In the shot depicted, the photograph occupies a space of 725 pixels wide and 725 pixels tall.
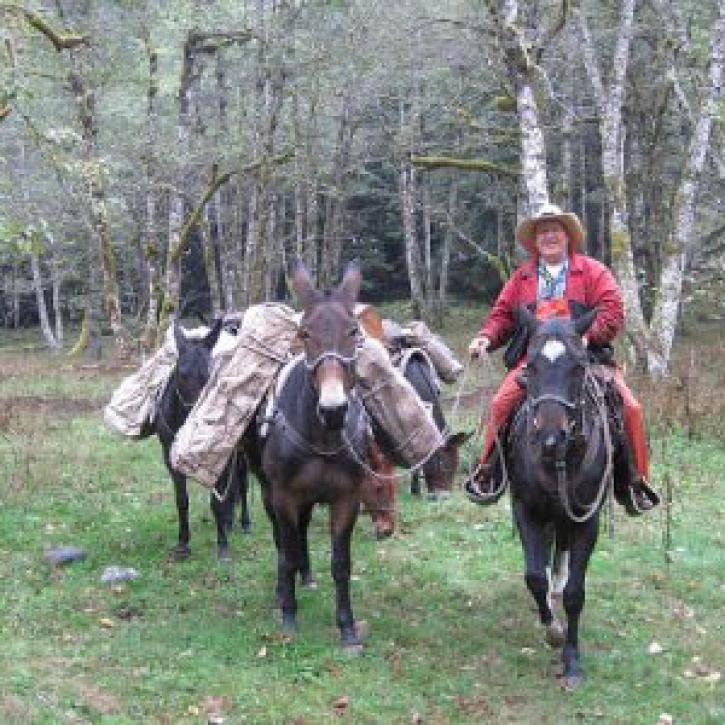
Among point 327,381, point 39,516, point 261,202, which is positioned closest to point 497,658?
point 327,381

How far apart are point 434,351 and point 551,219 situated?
5.32 meters

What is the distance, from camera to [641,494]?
7285 millimetres

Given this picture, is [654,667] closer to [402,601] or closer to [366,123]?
[402,601]

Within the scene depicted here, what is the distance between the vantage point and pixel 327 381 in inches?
242

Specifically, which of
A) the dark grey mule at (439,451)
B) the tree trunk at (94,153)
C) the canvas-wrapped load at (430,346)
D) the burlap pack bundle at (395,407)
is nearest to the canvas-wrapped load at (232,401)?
the burlap pack bundle at (395,407)

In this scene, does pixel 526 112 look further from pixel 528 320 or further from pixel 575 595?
pixel 575 595

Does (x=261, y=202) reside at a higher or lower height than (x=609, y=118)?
lower

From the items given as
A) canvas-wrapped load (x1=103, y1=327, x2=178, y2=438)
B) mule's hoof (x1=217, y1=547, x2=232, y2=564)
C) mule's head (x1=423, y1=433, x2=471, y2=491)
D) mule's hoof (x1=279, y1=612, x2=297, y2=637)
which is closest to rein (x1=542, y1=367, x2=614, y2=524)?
mule's hoof (x1=279, y1=612, x2=297, y2=637)

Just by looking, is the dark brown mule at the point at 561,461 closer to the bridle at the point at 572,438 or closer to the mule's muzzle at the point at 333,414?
the bridle at the point at 572,438

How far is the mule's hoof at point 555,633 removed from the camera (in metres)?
6.64

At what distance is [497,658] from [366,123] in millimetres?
28044

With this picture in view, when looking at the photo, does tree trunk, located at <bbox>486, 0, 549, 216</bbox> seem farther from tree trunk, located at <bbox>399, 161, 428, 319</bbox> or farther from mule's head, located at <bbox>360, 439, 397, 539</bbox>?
tree trunk, located at <bbox>399, 161, 428, 319</bbox>

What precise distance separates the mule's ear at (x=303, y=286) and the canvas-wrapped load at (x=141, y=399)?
3.20 metres

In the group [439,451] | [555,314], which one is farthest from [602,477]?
[439,451]
